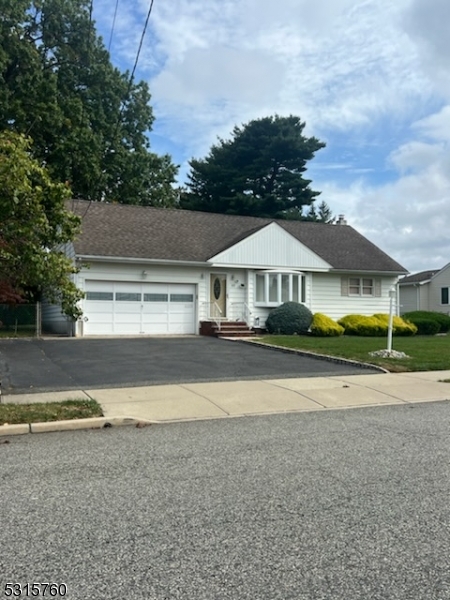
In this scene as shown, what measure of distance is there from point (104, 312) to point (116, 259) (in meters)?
2.18

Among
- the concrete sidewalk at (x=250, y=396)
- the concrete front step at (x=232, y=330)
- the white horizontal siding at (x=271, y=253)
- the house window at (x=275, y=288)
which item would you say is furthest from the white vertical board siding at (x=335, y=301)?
the concrete sidewalk at (x=250, y=396)

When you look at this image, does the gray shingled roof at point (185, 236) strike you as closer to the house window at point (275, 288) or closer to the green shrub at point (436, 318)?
the house window at point (275, 288)

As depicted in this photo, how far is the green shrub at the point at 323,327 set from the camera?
889 inches

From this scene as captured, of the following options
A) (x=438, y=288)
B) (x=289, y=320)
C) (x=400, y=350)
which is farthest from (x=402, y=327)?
(x=438, y=288)

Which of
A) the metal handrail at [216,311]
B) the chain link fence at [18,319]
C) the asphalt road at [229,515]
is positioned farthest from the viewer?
the metal handrail at [216,311]

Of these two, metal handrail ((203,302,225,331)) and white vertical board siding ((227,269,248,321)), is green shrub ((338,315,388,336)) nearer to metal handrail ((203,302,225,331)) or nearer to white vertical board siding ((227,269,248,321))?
white vertical board siding ((227,269,248,321))

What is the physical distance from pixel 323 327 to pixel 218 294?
4.76m

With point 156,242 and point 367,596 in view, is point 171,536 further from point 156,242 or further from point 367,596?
point 156,242

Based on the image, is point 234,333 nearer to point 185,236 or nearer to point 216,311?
point 216,311

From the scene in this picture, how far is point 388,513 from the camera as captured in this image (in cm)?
434

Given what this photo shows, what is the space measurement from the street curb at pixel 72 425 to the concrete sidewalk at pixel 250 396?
0.35ft

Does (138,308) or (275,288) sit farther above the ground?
(275,288)

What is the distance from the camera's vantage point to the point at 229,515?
4.29 metres

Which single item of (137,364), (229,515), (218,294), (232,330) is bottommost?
(229,515)
